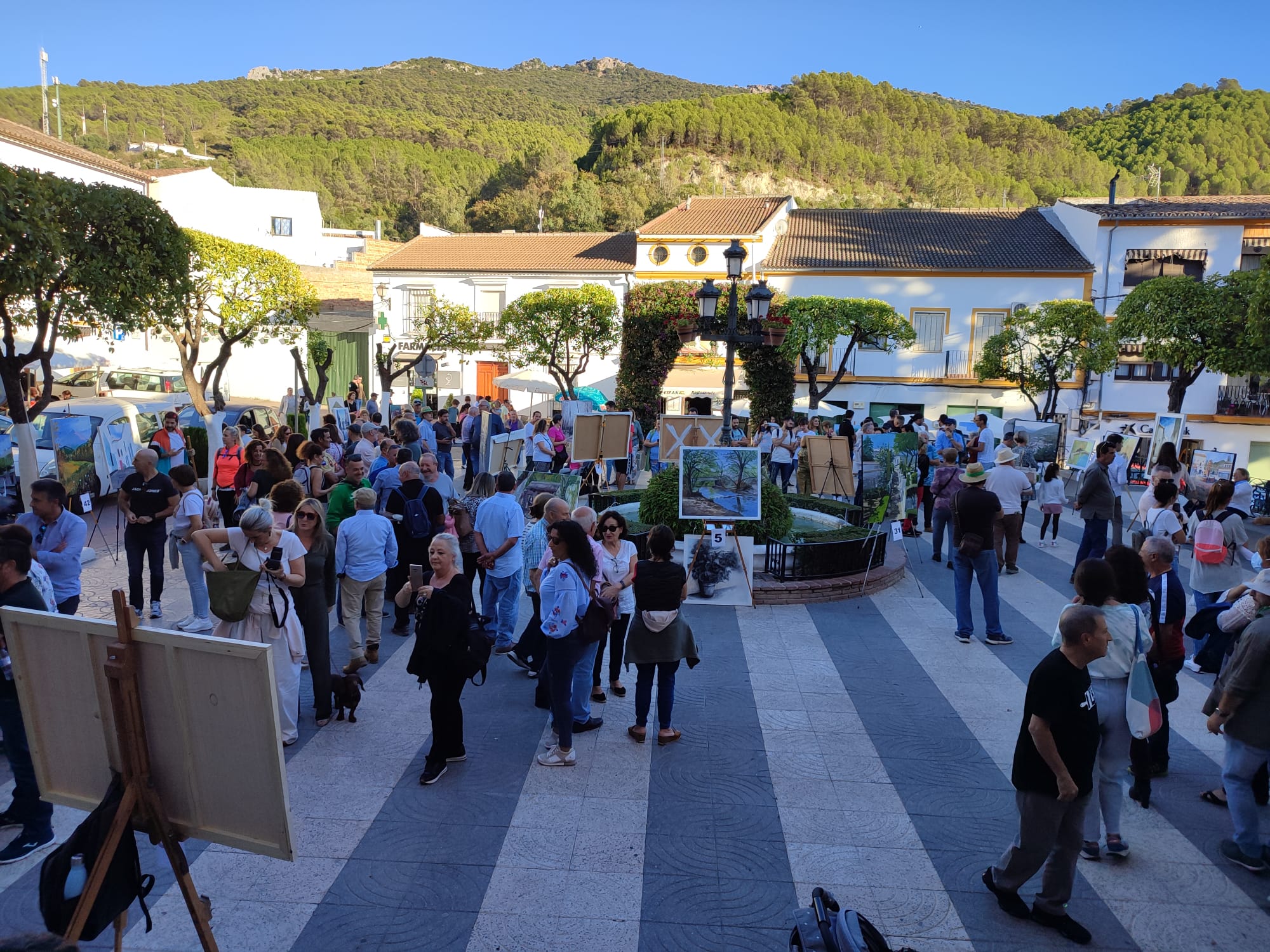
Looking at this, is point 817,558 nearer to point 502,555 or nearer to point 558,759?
point 502,555

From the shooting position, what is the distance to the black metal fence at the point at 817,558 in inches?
386

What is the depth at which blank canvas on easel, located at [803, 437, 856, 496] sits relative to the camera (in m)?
14.4

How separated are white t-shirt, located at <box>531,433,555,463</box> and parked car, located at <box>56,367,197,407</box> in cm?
1315

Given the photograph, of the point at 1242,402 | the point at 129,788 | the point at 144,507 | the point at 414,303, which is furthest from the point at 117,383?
the point at 1242,402

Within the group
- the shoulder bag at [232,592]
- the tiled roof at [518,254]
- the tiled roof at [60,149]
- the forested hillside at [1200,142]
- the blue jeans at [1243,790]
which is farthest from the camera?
the forested hillside at [1200,142]

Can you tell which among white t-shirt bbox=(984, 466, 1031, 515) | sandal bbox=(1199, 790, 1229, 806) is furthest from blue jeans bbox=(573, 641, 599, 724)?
white t-shirt bbox=(984, 466, 1031, 515)

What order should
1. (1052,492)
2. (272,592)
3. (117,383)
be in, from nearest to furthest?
(272,592) → (1052,492) → (117,383)

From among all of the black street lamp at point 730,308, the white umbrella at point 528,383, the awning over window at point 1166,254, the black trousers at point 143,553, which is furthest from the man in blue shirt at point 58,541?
the awning over window at point 1166,254

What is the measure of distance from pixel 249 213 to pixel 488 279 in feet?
36.6

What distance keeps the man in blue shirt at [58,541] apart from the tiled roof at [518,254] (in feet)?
107

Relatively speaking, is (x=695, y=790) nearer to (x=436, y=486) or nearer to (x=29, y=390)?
(x=436, y=486)

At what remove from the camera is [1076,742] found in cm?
384

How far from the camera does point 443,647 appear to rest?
5.16 metres

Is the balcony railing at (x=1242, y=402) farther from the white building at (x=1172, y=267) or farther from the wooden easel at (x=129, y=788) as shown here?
the wooden easel at (x=129, y=788)
